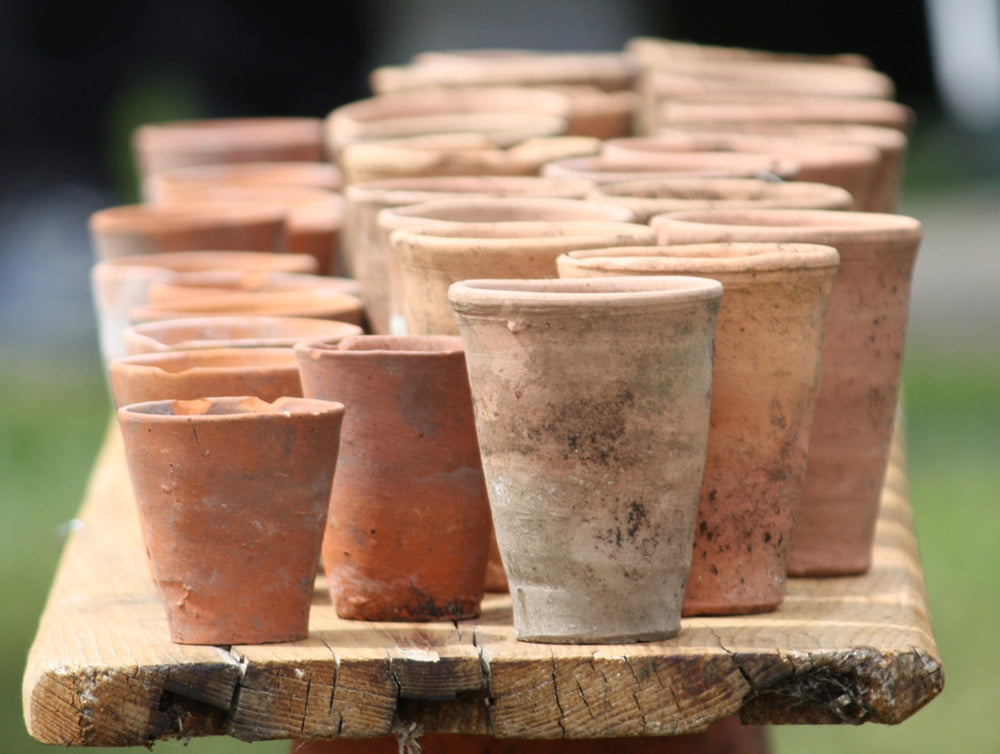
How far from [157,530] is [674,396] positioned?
0.70m

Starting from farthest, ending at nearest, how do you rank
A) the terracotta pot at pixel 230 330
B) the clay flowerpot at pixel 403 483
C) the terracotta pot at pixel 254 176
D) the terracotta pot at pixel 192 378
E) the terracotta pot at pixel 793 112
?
the terracotta pot at pixel 254 176
the terracotta pot at pixel 793 112
the terracotta pot at pixel 230 330
the terracotta pot at pixel 192 378
the clay flowerpot at pixel 403 483

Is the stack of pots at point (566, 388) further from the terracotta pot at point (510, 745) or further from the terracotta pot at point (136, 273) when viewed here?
the terracotta pot at point (510, 745)

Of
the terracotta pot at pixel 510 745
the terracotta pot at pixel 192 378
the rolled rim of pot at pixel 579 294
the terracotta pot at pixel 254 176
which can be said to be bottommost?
the terracotta pot at pixel 510 745

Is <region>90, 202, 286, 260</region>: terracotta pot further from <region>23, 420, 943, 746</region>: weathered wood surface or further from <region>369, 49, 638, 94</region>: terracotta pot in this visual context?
<region>23, 420, 943, 746</region>: weathered wood surface

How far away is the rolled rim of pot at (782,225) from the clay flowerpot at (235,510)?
668 millimetres

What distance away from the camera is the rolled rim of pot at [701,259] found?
2.06m

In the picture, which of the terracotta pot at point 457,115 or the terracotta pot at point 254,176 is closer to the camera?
the terracotta pot at point 457,115

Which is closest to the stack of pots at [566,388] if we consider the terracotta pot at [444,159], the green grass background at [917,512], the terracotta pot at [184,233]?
the terracotta pot at [444,159]

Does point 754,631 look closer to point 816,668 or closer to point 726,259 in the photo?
point 816,668

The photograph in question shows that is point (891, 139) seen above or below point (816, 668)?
above

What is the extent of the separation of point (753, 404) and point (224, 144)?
3.46 meters

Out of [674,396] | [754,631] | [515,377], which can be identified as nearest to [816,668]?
[754,631]

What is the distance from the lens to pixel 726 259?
2074 mm

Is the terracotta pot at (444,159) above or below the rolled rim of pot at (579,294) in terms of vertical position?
below
